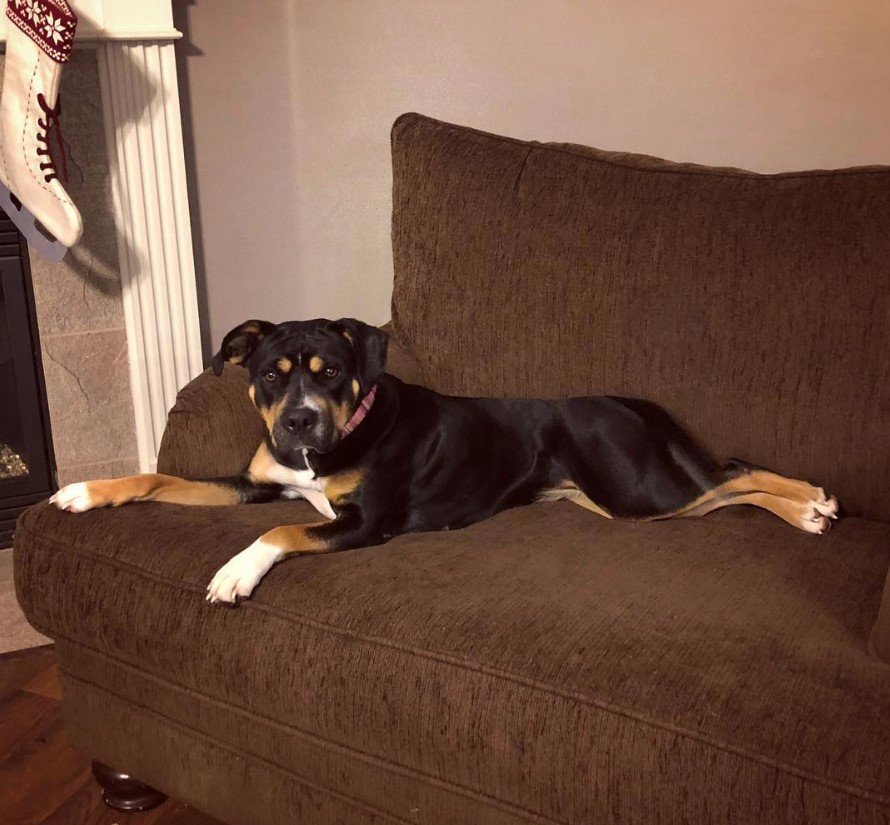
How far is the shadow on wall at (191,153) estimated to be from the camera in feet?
8.70

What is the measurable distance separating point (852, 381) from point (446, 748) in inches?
38.6

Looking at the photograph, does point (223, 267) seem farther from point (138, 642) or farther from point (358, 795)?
point (358, 795)


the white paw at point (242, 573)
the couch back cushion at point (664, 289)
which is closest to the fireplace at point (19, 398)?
the couch back cushion at point (664, 289)

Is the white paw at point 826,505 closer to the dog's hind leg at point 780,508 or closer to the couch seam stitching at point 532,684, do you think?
the dog's hind leg at point 780,508

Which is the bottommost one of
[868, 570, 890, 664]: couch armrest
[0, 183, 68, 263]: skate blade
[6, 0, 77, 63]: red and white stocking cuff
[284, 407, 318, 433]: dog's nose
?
[868, 570, 890, 664]: couch armrest

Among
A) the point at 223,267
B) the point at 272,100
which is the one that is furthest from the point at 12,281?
the point at 272,100

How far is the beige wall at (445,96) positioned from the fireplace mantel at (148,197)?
0.31 m

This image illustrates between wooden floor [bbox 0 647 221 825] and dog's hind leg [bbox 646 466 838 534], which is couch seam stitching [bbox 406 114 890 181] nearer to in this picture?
dog's hind leg [bbox 646 466 838 534]

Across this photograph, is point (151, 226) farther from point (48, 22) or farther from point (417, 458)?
point (417, 458)

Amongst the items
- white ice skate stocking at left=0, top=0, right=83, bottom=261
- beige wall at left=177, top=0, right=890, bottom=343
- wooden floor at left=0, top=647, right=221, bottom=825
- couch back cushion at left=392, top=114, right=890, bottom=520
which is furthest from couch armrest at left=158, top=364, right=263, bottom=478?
beige wall at left=177, top=0, right=890, bottom=343

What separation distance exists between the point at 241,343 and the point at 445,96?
45.2 inches

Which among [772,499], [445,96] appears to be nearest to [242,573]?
[772,499]

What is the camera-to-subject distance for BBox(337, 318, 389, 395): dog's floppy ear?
1.77 meters

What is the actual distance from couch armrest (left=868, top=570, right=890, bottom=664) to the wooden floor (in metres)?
1.20
